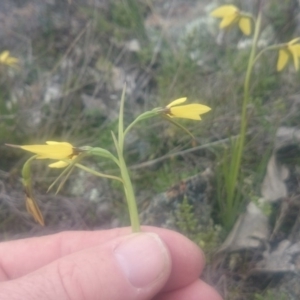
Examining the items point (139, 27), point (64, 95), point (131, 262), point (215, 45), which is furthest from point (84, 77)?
point (131, 262)

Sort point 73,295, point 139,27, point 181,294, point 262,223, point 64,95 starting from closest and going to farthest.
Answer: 1. point 73,295
2. point 181,294
3. point 262,223
4. point 64,95
5. point 139,27

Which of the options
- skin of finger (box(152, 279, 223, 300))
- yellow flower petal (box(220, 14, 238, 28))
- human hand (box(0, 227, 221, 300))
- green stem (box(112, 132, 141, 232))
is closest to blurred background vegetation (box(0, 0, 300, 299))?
skin of finger (box(152, 279, 223, 300))

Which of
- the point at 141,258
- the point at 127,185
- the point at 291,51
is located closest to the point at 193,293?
the point at 141,258

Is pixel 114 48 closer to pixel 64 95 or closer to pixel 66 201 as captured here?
pixel 64 95

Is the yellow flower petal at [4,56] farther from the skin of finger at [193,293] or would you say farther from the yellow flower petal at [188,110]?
the yellow flower petal at [188,110]

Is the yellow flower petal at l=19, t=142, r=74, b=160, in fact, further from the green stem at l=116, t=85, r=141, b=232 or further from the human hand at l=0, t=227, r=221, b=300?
the human hand at l=0, t=227, r=221, b=300
